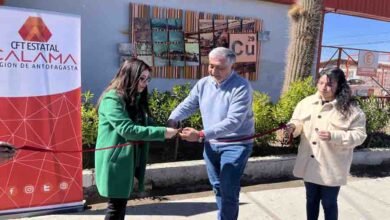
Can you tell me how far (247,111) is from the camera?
346 centimetres

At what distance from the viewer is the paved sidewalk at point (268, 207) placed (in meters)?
4.41

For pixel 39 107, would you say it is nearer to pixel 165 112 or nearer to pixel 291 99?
pixel 165 112

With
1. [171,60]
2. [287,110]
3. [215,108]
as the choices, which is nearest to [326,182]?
[215,108]

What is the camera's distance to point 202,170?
5.44 metres

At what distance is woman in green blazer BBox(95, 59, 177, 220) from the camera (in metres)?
3.02

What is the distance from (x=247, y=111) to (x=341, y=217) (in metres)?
2.02

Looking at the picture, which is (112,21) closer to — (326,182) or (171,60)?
(171,60)

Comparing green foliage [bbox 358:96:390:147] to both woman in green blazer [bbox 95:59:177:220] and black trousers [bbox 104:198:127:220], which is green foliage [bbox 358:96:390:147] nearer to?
woman in green blazer [bbox 95:59:177:220]

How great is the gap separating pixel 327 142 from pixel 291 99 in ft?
9.52

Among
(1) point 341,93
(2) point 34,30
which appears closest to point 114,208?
(2) point 34,30

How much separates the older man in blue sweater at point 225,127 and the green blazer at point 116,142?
1.68ft

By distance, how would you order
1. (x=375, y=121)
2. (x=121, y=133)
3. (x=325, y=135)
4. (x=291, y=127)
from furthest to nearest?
(x=375, y=121) → (x=291, y=127) → (x=325, y=135) → (x=121, y=133)

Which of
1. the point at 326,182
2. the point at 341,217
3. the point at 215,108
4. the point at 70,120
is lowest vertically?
the point at 341,217

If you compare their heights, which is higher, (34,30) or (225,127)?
(34,30)
